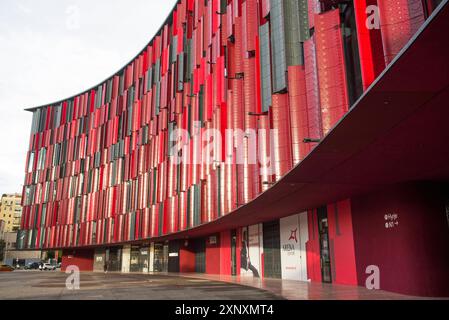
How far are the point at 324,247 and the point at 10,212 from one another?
152251mm

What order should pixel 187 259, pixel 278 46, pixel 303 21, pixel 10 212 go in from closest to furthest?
pixel 303 21, pixel 278 46, pixel 187 259, pixel 10 212

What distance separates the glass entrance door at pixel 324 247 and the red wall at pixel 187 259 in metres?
25.6

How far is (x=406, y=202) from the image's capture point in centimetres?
1551

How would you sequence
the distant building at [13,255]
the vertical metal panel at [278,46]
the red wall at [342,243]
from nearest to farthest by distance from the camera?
the red wall at [342,243] < the vertical metal panel at [278,46] < the distant building at [13,255]

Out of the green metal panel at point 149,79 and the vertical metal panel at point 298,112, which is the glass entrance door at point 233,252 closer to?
Result: the vertical metal panel at point 298,112

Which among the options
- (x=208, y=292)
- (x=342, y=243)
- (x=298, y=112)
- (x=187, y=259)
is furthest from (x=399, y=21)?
(x=187, y=259)

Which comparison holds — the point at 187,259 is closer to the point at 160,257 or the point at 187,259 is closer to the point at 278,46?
the point at 160,257

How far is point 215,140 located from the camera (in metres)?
32.7

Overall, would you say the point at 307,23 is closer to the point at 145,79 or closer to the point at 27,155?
the point at 145,79

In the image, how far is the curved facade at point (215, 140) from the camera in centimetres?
1694

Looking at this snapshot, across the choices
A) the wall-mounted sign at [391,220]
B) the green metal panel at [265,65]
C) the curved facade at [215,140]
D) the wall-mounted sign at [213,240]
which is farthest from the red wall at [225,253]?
the wall-mounted sign at [391,220]

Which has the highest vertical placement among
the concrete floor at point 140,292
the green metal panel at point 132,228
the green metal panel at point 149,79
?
the green metal panel at point 149,79
